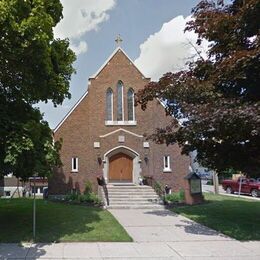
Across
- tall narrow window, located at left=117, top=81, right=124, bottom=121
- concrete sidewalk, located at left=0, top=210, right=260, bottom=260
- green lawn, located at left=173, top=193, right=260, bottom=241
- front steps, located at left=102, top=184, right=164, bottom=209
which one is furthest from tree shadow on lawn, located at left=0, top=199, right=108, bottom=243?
tall narrow window, located at left=117, top=81, right=124, bottom=121

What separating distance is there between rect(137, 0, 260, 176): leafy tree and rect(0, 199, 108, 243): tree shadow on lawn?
13.5ft

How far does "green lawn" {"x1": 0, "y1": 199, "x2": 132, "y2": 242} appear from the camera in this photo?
1170 cm

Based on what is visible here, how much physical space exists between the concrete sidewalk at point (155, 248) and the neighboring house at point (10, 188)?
58.4 feet

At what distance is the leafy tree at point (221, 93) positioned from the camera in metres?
11.6

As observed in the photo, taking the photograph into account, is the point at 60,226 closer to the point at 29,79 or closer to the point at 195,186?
the point at 29,79

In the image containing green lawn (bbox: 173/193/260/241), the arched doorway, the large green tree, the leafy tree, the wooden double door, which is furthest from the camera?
the wooden double door

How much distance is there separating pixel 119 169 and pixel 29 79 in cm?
1517

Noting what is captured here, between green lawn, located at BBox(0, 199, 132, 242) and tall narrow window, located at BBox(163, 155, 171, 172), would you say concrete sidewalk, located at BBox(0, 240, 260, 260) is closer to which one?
green lawn, located at BBox(0, 199, 132, 242)

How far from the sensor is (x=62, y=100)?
13500 mm

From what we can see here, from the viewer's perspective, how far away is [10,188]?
29797 millimetres

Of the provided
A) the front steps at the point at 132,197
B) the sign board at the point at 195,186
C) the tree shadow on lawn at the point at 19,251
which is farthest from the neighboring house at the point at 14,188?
the tree shadow on lawn at the point at 19,251

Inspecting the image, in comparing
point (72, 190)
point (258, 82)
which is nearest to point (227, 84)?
point (258, 82)

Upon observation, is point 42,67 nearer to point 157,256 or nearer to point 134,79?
point 157,256

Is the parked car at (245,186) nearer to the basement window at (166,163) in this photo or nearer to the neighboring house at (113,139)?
the neighboring house at (113,139)
